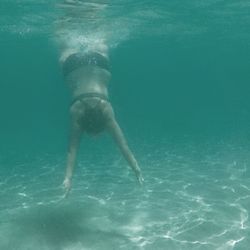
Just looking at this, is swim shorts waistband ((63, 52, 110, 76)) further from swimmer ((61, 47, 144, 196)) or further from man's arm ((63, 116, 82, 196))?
man's arm ((63, 116, 82, 196))

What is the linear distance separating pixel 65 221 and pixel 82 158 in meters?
11.7

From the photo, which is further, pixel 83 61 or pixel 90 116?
pixel 83 61

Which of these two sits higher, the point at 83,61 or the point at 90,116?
the point at 83,61

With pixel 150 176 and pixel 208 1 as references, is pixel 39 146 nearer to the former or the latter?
pixel 150 176

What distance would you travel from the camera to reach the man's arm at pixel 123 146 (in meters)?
14.8

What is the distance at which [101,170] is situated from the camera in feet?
80.6

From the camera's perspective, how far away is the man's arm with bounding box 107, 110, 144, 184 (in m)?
14.8

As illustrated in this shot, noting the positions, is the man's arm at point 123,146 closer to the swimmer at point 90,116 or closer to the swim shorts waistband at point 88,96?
the swimmer at point 90,116

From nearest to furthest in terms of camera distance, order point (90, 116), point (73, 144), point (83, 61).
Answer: point (73, 144) < point (90, 116) < point (83, 61)

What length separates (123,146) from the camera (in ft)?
48.5

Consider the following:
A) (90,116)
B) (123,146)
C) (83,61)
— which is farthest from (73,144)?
(83,61)

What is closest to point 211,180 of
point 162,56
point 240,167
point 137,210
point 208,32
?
point 240,167

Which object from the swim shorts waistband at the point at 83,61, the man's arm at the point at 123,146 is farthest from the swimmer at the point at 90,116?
the swim shorts waistband at the point at 83,61

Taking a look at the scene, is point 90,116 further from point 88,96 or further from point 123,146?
point 123,146
